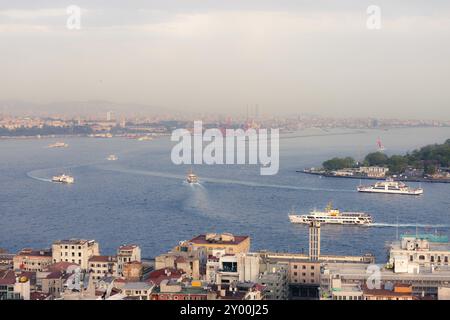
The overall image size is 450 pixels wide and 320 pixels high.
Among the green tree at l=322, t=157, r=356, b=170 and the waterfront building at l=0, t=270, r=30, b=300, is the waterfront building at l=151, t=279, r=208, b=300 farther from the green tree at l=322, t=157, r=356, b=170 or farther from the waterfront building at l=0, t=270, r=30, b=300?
the green tree at l=322, t=157, r=356, b=170

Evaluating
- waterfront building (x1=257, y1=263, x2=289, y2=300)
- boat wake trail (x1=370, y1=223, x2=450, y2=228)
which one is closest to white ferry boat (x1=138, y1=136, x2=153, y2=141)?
boat wake trail (x1=370, y1=223, x2=450, y2=228)

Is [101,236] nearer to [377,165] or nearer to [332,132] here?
[377,165]

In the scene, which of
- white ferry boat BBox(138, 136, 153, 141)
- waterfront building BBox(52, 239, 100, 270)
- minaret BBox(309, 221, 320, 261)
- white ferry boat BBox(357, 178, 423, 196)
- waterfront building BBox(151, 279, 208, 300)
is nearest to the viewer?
waterfront building BBox(151, 279, 208, 300)

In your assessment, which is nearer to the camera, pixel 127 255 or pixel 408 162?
pixel 127 255

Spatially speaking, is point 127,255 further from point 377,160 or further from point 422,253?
point 377,160

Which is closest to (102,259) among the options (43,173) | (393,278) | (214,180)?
(393,278)

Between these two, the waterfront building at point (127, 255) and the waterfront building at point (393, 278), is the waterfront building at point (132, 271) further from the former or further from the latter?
the waterfront building at point (393, 278)

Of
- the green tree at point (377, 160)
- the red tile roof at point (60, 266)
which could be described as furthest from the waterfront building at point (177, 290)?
the green tree at point (377, 160)
